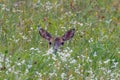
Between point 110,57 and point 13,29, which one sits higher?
point 13,29

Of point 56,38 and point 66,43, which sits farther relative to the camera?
point 66,43

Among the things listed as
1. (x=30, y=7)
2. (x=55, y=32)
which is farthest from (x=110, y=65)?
(x=30, y=7)

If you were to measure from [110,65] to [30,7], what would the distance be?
2.51m

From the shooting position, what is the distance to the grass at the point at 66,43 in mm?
6125

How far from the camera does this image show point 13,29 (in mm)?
7707

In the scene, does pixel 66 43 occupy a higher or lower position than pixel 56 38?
higher

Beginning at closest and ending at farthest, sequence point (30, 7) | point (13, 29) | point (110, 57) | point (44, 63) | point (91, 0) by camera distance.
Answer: point (44, 63), point (110, 57), point (13, 29), point (30, 7), point (91, 0)

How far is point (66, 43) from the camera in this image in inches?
286

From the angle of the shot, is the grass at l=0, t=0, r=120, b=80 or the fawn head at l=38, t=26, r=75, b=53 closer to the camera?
the grass at l=0, t=0, r=120, b=80

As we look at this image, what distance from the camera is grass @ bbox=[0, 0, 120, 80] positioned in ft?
20.1

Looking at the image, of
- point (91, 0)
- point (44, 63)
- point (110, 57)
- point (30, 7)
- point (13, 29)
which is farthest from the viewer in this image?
point (91, 0)

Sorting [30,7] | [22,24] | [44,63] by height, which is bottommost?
[44,63]

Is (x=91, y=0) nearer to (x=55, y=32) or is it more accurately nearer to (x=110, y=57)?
(x=55, y=32)

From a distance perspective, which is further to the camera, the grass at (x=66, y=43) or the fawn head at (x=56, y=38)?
the fawn head at (x=56, y=38)
